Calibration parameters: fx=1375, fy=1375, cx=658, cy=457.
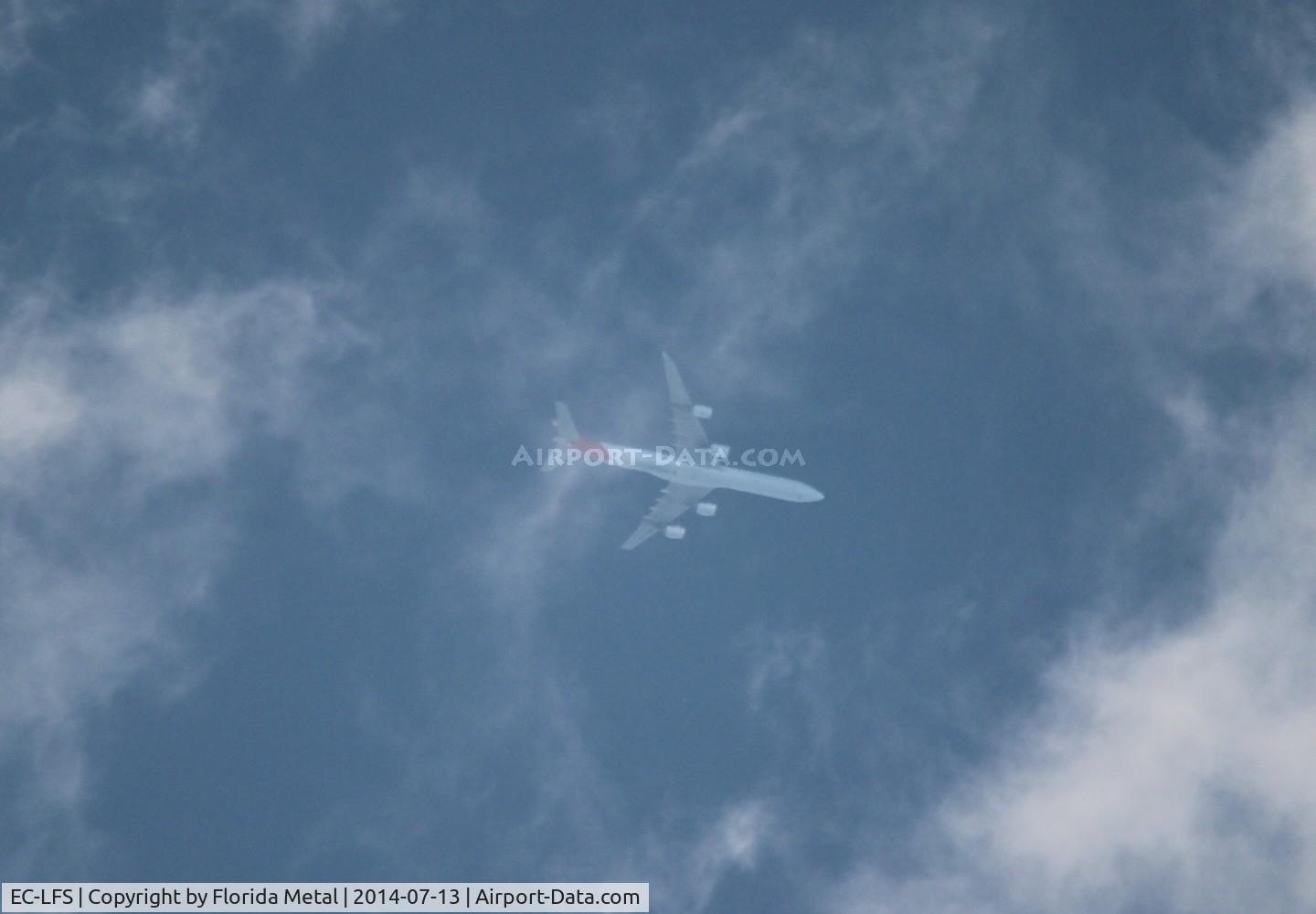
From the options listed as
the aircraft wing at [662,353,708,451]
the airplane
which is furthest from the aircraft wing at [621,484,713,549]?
the aircraft wing at [662,353,708,451]

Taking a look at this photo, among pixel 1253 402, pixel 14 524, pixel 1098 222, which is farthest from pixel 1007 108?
pixel 14 524

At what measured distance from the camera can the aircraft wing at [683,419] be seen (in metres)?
149

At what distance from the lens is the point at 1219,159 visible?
6432 inches

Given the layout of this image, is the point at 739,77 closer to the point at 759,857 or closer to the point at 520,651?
the point at 520,651

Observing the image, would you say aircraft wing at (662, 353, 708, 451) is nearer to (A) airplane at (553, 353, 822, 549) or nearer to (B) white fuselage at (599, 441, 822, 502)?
(A) airplane at (553, 353, 822, 549)

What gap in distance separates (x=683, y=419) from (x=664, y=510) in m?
12.3

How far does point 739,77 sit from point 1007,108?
32429 mm

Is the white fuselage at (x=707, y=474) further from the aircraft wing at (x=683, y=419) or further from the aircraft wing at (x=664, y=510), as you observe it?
the aircraft wing at (x=664, y=510)

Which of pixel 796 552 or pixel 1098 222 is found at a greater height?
pixel 1098 222

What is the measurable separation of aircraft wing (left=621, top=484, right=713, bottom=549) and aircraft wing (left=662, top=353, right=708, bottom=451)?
6.85 metres
